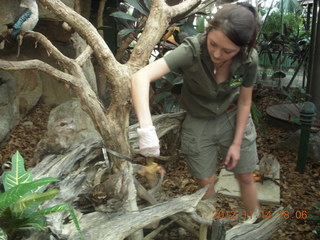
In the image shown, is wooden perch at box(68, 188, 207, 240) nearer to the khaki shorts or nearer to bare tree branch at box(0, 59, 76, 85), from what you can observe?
the khaki shorts

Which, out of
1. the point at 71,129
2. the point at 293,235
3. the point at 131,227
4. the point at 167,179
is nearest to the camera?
the point at 131,227

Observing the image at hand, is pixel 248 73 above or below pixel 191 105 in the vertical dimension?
above

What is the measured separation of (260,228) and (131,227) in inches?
35.7

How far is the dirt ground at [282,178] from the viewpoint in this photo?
7.36 ft

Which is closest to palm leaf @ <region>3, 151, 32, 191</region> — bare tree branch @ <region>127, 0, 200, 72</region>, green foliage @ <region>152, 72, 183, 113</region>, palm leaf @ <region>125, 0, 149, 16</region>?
bare tree branch @ <region>127, 0, 200, 72</region>

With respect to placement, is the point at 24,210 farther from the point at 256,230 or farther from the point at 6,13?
the point at 6,13

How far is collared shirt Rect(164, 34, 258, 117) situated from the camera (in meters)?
1.56

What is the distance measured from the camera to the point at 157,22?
Answer: 1917 mm

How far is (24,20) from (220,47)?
234cm

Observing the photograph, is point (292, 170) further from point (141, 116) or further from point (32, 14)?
point (32, 14)

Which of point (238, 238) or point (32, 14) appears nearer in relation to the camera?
point (238, 238)

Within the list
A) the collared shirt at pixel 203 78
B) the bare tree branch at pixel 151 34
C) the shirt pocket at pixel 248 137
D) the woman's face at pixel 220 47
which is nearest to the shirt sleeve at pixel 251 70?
the collared shirt at pixel 203 78

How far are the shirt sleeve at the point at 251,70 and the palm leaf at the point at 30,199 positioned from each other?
1.13 m

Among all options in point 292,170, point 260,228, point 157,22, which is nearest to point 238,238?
point 260,228
